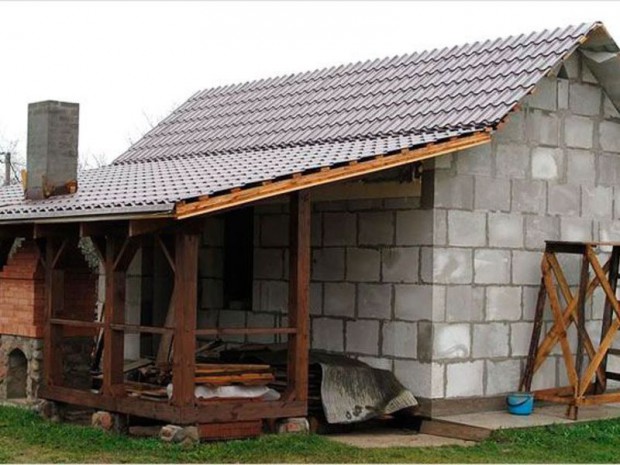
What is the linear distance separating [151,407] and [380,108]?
18.9ft

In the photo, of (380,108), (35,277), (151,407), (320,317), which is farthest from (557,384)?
(35,277)

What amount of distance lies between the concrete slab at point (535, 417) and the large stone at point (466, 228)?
6.71 ft

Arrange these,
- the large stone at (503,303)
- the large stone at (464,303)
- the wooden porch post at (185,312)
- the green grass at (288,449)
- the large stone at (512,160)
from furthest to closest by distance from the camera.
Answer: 1. the large stone at (512,160)
2. the large stone at (503,303)
3. the large stone at (464,303)
4. the wooden porch post at (185,312)
5. the green grass at (288,449)

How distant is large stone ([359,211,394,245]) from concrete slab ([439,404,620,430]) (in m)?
2.26

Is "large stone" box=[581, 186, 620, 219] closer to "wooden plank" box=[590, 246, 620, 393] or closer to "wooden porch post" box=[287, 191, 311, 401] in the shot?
"wooden plank" box=[590, 246, 620, 393]

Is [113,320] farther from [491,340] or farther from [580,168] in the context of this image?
[580,168]

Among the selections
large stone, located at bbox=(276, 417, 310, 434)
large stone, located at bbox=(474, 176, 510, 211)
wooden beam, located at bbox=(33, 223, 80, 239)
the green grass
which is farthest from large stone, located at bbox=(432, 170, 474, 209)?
wooden beam, located at bbox=(33, 223, 80, 239)

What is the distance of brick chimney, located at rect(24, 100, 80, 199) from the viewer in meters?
15.2

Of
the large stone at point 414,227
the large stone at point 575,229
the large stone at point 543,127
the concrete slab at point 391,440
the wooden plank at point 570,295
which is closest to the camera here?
the concrete slab at point 391,440

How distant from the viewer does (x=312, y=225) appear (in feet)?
49.5

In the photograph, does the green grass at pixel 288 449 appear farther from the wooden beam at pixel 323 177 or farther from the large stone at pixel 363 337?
the wooden beam at pixel 323 177

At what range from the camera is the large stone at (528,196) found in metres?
14.6

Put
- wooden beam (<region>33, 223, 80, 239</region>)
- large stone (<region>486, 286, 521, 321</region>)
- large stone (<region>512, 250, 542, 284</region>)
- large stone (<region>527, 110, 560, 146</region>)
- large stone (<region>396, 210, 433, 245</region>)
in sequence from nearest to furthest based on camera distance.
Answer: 1. wooden beam (<region>33, 223, 80, 239</region>)
2. large stone (<region>396, 210, 433, 245</region>)
3. large stone (<region>486, 286, 521, 321</region>)
4. large stone (<region>512, 250, 542, 284</region>)
5. large stone (<region>527, 110, 560, 146</region>)

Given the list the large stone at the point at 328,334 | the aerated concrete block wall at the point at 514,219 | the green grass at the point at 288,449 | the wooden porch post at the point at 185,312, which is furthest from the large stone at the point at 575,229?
the wooden porch post at the point at 185,312
